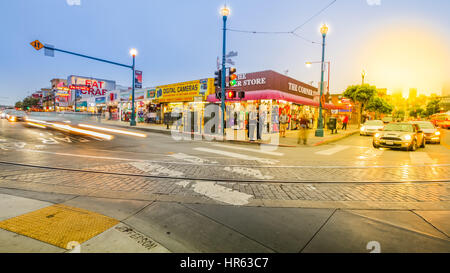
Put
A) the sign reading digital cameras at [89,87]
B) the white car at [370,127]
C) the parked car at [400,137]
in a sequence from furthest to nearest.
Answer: the sign reading digital cameras at [89,87]
the white car at [370,127]
the parked car at [400,137]

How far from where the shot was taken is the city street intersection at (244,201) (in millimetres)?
2589

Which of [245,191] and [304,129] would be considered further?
[304,129]

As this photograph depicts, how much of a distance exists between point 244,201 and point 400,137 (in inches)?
411

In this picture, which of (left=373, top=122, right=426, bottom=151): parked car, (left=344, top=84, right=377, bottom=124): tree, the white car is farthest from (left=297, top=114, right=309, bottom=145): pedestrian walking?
(left=344, top=84, right=377, bottom=124): tree

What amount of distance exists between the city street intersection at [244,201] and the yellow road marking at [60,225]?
7 cm

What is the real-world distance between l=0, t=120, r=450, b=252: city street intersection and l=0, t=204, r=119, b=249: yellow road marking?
2.7 inches

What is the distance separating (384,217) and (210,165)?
448cm

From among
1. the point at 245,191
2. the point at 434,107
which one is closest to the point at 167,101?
the point at 245,191

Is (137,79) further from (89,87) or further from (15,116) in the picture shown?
(89,87)

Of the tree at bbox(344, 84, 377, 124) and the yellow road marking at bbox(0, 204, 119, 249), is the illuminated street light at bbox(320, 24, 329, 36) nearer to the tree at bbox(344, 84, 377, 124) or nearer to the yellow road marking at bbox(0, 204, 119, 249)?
the yellow road marking at bbox(0, 204, 119, 249)

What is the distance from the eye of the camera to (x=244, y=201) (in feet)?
12.9

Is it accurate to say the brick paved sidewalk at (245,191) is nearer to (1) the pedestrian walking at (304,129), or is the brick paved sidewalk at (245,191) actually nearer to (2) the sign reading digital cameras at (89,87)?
(1) the pedestrian walking at (304,129)

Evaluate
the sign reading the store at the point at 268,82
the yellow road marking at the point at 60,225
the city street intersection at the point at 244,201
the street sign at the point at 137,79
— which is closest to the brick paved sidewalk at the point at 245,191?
the city street intersection at the point at 244,201
